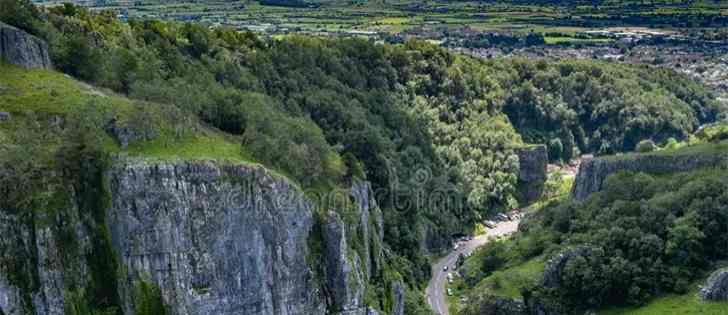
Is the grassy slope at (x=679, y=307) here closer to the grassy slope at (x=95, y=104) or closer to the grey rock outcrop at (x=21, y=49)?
the grassy slope at (x=95, y=104)

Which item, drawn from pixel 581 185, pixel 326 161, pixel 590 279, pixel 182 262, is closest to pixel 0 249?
pixel 182 262

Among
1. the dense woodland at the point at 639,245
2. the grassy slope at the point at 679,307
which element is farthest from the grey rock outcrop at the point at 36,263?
the grassy slope at the point at 679,307

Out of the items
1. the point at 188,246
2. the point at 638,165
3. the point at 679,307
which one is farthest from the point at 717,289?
the point at 188,246

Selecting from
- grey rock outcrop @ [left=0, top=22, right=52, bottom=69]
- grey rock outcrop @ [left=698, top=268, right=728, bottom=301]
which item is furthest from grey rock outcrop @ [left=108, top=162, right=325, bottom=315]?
grey rock outcrop @ [left=698, top=268, right=728, bottom=301]

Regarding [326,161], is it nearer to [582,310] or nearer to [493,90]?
[582,310]

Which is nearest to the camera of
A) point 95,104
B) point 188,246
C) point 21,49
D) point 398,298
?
point 188,246

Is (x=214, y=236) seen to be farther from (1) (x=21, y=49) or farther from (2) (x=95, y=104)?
(1) (x=21, y=49)
